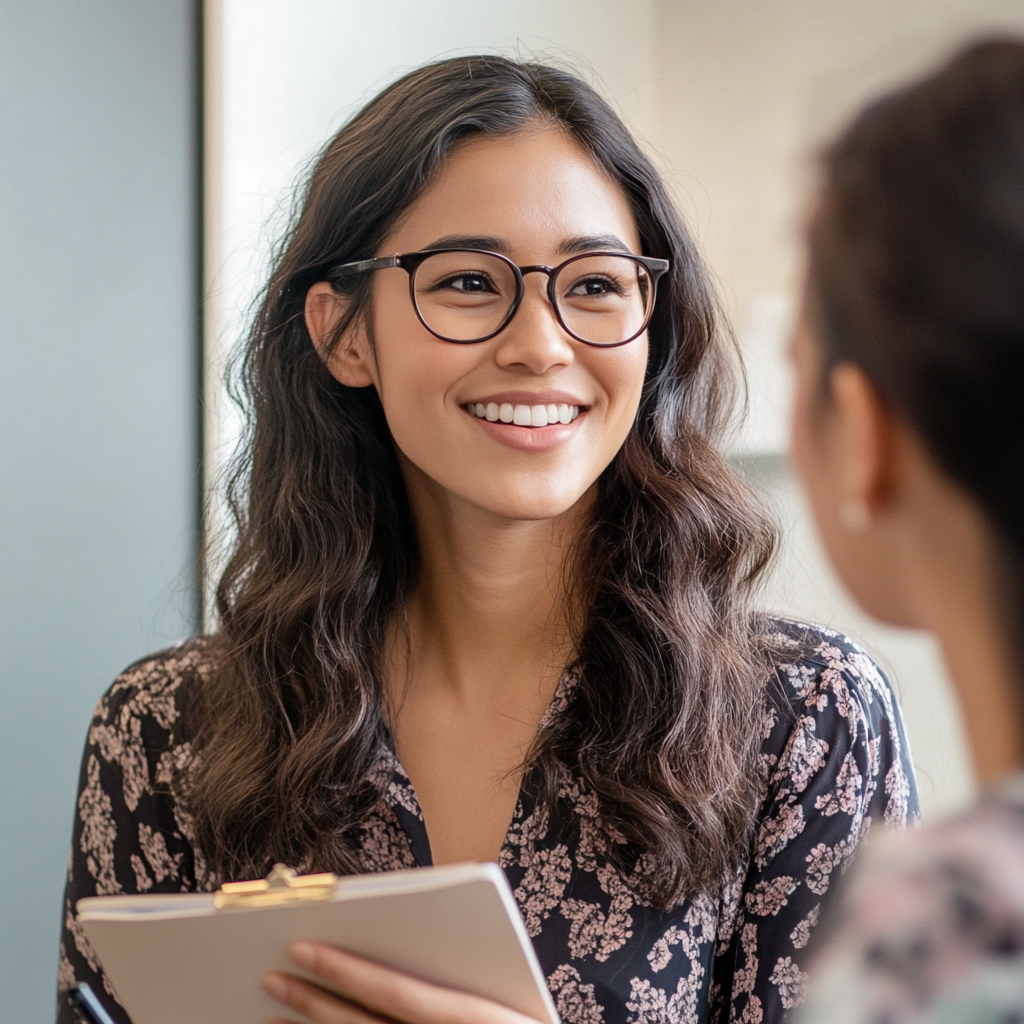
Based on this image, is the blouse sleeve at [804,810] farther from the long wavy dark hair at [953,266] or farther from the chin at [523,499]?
the long wavy dark hair at [953,266]

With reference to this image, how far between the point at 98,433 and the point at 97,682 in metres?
0.37

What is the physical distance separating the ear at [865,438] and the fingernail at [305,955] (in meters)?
0.49

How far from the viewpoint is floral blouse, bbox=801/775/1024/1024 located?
446mm

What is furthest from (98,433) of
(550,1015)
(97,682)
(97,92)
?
(550,1015)

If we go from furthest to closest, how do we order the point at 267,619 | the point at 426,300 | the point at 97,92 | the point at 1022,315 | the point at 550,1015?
the point at 97,92 → the point at 267,619 → the point at 426,300 → the point at 550,1015 → the point at 1022,315

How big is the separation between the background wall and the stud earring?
142cm

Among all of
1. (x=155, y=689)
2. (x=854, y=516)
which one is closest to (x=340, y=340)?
(x=155, y=689)

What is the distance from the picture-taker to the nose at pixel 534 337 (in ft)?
4.09

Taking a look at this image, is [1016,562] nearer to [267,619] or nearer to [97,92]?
[267,619]

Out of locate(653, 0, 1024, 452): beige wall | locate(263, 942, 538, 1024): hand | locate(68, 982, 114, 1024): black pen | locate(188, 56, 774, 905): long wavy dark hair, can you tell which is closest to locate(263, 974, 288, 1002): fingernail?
locate(263, 942, 538, 1024): hand

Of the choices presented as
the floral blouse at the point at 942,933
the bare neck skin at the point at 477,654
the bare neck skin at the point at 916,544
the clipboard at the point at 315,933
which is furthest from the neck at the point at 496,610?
the floral blouse at the point at 942,933

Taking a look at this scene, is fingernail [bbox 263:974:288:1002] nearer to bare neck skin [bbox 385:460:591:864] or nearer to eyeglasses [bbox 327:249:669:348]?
bare neck skin [bbox 385:460:591:864]

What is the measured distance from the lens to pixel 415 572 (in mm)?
1474

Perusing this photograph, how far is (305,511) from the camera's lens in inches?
56.7
